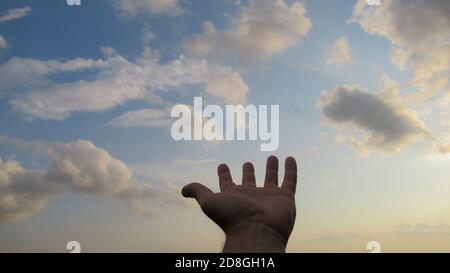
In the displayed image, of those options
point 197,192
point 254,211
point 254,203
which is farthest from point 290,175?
point 197,192

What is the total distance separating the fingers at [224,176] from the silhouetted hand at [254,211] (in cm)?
17

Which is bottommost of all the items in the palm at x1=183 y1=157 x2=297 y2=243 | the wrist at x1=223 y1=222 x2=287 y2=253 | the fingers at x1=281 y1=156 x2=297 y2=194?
the wrist at x1=223 y1=222 x2=287 y2=253

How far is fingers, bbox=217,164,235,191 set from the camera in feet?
20.7

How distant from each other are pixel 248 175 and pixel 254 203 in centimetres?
80

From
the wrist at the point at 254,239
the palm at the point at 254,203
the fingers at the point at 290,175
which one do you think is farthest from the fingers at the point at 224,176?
the wrist at the point at 254,239

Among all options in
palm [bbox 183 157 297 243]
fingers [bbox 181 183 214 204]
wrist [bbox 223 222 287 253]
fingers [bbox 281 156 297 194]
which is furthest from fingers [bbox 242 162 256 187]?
wrist [bbox 223 222 287 253]

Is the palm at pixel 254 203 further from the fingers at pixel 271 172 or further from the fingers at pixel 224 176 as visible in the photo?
the fingers at pixel 224 176

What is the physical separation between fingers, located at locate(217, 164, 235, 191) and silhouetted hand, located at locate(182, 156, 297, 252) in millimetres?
173

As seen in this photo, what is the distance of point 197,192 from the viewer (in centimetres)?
588

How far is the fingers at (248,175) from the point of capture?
6242 mm

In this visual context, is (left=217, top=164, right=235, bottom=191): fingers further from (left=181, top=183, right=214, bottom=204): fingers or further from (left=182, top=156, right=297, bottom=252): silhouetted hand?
(left=181, top=183, right=214, bottom=204): fingers
